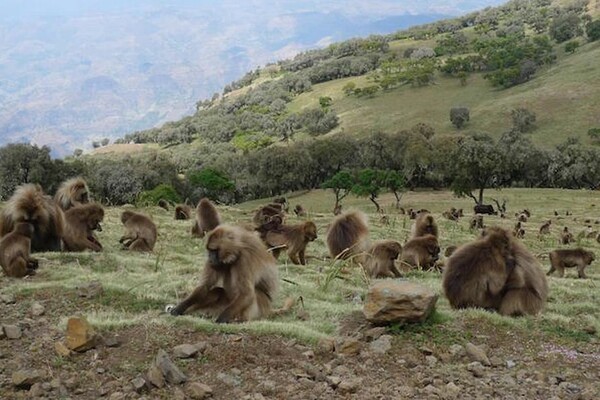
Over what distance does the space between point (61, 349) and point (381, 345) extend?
3.92 metres

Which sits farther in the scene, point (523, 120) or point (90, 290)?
point (523, 120)

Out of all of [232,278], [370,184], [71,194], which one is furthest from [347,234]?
[370,184]

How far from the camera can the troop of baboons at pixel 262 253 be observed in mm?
9102

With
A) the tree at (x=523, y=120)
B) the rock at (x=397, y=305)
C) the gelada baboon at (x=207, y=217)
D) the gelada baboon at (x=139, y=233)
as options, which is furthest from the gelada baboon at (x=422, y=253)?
the tree at (x=523, y=120)

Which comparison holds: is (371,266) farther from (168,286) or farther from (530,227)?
(530,227)

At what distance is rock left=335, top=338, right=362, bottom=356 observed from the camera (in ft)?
26.1

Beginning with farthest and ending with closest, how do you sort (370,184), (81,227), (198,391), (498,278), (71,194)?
(370,184) < (71,194) < (81,227) < (498,278) < (198,391)

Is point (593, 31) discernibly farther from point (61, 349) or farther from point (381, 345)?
point (61, 349)

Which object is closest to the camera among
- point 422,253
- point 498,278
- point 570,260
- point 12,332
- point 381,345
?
point 381,345

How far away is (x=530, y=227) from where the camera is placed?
3925cm

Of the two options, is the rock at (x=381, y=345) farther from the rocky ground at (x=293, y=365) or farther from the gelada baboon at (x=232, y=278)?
the gelada baboon at (x=232, y=278)

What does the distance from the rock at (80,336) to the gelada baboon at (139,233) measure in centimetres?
928

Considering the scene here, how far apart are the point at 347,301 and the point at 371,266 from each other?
11.7ft

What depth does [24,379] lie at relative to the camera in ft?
22.6
